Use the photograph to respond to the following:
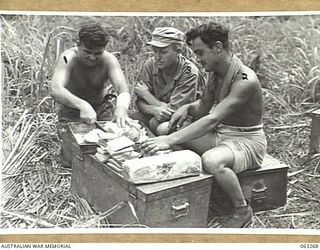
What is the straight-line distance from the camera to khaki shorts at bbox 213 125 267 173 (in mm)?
925

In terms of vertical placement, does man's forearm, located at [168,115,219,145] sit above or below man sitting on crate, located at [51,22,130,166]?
below

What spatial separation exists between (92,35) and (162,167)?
0.27 metres

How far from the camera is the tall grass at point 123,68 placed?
0.96 metres

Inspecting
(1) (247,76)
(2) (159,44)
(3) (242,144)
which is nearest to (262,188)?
(3) (242,144)

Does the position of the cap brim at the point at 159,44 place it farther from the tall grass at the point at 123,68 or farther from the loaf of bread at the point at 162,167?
the loaf of bread at the point at 162,167

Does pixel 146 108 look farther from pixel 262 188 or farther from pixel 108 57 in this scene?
pixel 262 188

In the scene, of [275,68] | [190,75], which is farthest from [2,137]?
[275,68]

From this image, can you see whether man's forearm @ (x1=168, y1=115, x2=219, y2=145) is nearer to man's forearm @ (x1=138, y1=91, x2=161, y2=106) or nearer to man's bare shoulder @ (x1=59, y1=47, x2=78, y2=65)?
man's forearm @ (x1=138, y1=91, x2=161, y2=106)

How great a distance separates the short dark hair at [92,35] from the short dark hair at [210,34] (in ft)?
0.49

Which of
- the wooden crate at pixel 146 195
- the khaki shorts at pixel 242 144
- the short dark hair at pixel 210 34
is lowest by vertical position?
the wooden crate at pixel 146 195

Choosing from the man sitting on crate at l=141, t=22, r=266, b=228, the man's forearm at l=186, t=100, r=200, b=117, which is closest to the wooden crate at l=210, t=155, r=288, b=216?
the man sitting on crate at l=141, t=22, r=266, b=228

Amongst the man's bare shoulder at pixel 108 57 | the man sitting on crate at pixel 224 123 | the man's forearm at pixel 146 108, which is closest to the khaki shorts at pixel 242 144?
the man sitting on crate at pixel 224 123

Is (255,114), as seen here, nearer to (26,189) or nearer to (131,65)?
(131,65)

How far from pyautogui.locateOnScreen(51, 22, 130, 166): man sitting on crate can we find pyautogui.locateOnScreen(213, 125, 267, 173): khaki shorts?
0.17m
